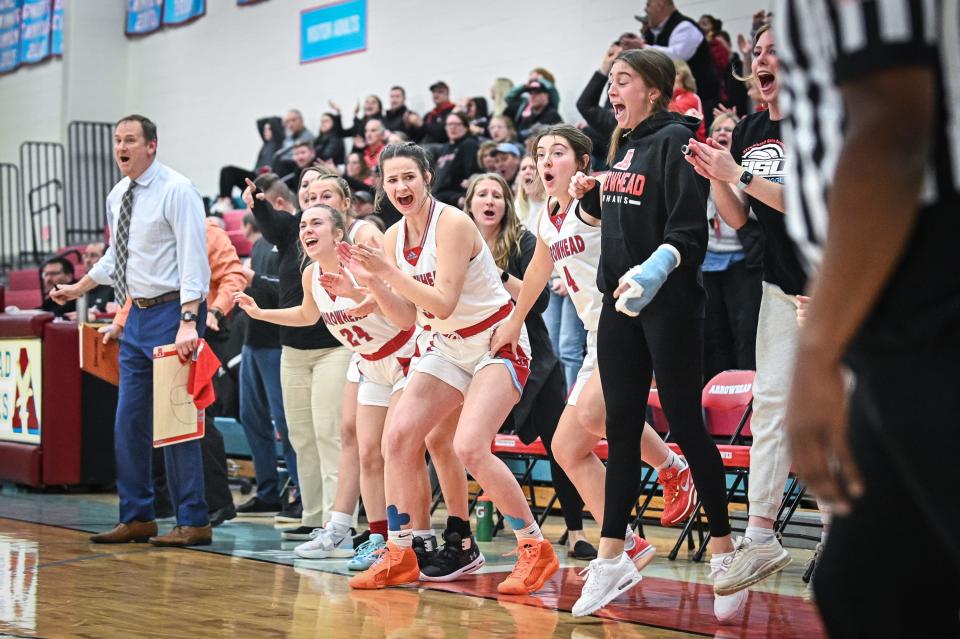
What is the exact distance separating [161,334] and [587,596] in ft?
8.77

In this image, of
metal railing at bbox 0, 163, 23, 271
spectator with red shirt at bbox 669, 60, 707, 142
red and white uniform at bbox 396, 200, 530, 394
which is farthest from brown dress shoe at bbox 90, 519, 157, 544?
metal railing at bbox 0, 163, 23, 271

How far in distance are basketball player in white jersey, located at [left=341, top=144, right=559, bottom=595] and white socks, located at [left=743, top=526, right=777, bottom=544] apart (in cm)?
97

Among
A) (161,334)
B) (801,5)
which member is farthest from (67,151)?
(801,5)

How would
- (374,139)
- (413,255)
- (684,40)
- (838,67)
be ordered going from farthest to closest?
(374,139)
(684,40)
(413,255)
(838,67)

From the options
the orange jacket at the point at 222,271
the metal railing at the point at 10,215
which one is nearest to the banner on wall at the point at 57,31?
the metal railing at the point at 10,215

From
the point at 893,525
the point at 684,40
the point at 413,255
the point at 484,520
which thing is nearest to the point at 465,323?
the point at 413,255

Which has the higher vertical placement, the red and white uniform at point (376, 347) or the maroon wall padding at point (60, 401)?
the red and white uniform at point (376, 347)

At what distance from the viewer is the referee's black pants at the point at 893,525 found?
1.34 m

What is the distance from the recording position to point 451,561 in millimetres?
4699

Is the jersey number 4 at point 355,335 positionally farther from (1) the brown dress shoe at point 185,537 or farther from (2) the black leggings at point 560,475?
(1) the brown dress shoe at point 185,537

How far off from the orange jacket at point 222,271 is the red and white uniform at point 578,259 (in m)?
2.48

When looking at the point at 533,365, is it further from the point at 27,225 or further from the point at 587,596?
the point at 27,225

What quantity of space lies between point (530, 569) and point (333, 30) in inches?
438

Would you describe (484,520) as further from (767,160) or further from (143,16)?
(143,16)
